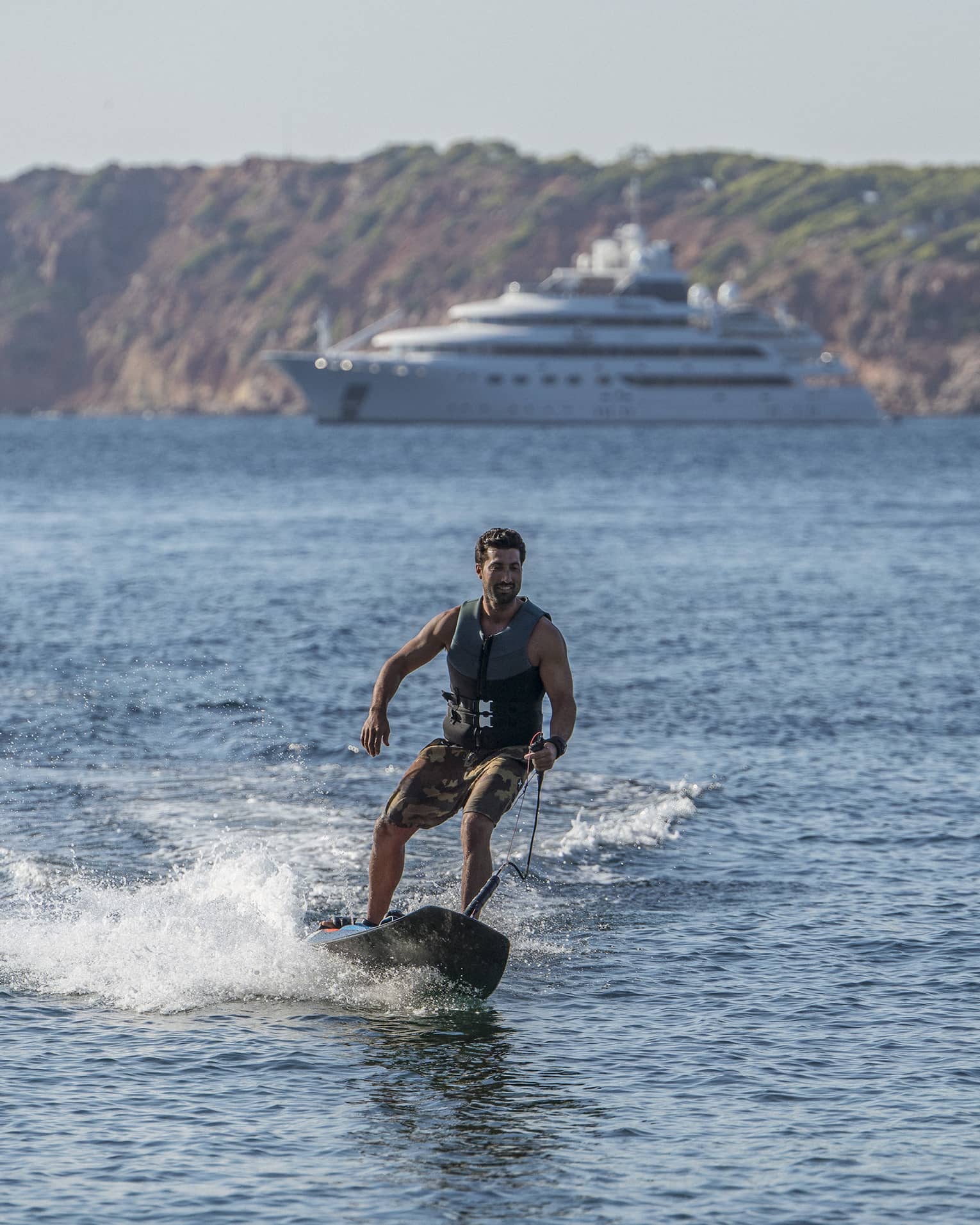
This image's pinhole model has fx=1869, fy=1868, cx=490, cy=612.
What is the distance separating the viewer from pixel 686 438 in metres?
111

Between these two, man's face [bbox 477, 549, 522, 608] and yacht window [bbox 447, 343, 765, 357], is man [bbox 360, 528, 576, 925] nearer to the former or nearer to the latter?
man's face [bbox 477, 549, 522, 608]

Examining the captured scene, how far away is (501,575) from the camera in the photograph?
9938 millimetres

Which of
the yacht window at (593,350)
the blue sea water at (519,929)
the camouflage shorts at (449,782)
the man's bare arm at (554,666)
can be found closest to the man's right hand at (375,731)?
the camouflage shorts at (449,782)

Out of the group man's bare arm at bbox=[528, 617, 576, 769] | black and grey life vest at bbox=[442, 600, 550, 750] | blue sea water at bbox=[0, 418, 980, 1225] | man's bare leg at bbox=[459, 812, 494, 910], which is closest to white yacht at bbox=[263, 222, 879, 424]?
blue sea water at bbox=[0, 418, 980, 1225]

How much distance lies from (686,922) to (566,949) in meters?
1.00

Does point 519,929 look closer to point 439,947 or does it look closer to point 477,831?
point 439,947

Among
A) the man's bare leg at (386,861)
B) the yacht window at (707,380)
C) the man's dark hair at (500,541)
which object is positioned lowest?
the man's bare leg at (386,861)

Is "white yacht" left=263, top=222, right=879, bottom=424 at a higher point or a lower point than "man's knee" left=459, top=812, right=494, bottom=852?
higher

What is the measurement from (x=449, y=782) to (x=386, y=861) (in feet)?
1.85

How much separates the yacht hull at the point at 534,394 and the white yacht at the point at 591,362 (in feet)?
0.29

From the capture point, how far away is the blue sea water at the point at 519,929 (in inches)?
325

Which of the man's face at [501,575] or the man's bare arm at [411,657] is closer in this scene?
the man's face at [501,575]

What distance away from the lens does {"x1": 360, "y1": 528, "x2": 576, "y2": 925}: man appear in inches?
396

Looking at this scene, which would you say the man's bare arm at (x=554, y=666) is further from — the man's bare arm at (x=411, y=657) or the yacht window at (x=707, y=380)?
the yacht window at (x=707, y=380)
